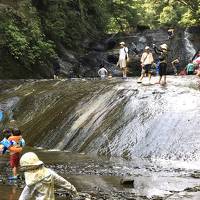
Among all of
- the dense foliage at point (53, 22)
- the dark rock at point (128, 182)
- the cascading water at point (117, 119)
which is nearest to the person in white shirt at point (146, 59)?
the cascading water at point (117, 119)

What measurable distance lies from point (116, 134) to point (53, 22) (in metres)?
19.0

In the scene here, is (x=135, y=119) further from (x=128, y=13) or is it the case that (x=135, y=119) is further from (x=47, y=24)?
(x=128, y=13)

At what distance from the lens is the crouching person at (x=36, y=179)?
7.07 m

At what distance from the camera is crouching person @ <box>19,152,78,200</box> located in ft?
23.2

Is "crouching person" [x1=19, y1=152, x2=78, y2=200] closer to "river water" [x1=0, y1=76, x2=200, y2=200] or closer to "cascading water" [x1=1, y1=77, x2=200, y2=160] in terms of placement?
"river water" [x1=0, y1=76, x2=200, y2=200]

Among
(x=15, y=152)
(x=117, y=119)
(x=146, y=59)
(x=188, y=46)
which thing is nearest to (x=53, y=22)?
(x=188, y=46)

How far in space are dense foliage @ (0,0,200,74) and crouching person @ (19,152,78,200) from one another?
68.3 ft

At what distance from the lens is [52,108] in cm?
1934

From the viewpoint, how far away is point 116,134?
15.3 metres

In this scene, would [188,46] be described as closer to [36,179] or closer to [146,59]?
[146,59]

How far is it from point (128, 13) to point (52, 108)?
Answer: 2922cm

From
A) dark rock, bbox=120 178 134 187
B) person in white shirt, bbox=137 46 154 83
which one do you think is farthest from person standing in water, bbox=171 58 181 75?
dark rock, bbox=120 178 134 187

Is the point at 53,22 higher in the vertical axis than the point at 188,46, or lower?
higher

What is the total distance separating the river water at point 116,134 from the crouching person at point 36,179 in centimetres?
219
